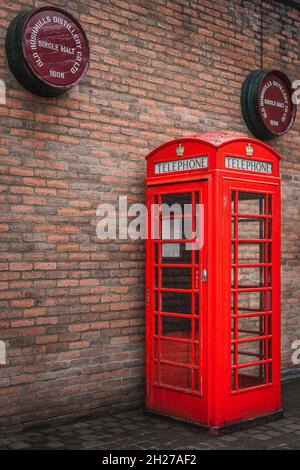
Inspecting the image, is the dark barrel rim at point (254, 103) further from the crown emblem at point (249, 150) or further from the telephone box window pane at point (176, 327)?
the telephone box window pane at point (176, 327)

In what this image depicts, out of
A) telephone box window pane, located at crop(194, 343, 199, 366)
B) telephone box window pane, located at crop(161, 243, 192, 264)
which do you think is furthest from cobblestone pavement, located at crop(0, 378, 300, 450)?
telephone box window pane, located at crop(161, 243, 192, 264)

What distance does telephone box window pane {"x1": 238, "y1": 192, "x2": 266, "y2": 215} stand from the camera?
235 inches

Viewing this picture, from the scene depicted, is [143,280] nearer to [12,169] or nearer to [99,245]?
[99,245]

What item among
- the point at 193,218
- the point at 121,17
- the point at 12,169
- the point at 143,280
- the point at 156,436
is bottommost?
the point at 156,436

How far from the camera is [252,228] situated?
22.0 feet

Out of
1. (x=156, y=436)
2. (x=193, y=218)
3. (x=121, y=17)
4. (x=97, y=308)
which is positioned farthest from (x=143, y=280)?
(x=121, y=17)

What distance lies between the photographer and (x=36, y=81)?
550 centimetres

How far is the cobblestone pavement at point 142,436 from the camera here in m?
5.21

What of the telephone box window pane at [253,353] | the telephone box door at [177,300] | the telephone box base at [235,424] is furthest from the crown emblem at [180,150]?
the telephone box base at [235,424]

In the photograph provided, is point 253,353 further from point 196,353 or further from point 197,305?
point 197,305

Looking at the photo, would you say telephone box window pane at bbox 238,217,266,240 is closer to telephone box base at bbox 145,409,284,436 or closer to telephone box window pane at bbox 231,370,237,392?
telephone box window pane at bbox 231,370,237,392

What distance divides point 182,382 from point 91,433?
38.8 inches

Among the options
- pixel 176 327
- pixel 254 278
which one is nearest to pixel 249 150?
pixel 254 278
